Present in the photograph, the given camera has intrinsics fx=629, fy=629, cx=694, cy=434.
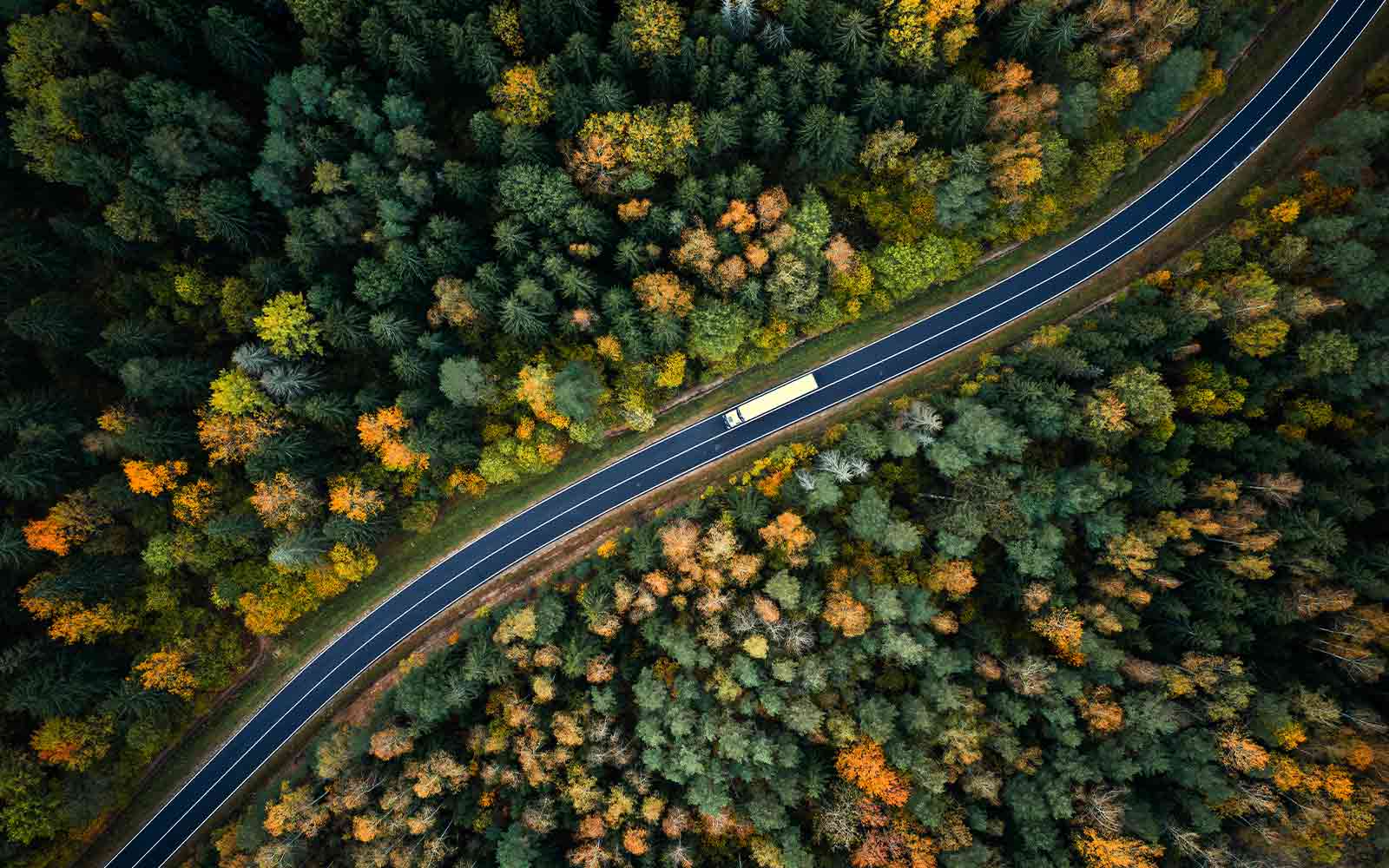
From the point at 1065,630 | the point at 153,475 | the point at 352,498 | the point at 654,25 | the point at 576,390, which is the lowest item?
the point at 1065,630

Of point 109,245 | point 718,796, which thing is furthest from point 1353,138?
point 109,245

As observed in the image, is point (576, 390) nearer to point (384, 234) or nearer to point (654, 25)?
point (384, 234)

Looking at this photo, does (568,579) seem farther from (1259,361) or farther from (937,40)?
(1259,361)

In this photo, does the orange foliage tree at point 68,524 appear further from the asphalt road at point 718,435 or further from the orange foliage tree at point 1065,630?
the orange foliage tree at point 1065,630

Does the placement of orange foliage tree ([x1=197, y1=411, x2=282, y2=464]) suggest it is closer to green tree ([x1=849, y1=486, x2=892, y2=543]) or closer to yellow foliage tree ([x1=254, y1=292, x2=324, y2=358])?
yellow foliage tree ([x1=254, y1=292, x2=324, y2=358])

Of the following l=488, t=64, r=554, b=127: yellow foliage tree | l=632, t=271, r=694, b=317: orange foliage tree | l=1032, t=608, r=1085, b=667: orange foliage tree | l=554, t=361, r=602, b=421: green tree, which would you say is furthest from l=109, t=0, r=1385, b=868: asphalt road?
l=488, t=64, r=554, b=127: yellow foliage tree

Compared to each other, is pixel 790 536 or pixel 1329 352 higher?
pixel 790 536

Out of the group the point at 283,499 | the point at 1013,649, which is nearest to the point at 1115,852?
the point at 1013,649
